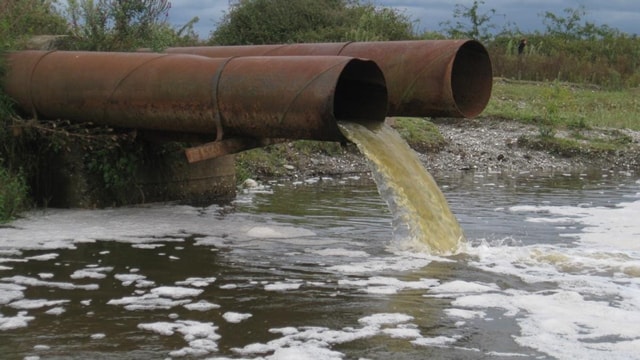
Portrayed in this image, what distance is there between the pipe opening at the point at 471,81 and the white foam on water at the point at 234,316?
4.37m

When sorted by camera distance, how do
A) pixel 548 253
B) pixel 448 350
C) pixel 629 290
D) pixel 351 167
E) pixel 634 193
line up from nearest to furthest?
1. pixel 448 350
2. pixel 629 290
3. pixel 548 253
4. pixel 634 193
5. pixel 351 167

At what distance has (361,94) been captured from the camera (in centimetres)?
893

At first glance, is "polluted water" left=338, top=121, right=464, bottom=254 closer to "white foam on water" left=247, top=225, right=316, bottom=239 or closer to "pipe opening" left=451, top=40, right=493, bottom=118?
"white foam on water" left=247, top=225, right=316, bottom=239

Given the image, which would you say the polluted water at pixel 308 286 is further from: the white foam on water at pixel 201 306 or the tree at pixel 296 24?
the tree at pixel 296 24

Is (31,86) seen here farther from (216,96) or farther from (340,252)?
(340,252)

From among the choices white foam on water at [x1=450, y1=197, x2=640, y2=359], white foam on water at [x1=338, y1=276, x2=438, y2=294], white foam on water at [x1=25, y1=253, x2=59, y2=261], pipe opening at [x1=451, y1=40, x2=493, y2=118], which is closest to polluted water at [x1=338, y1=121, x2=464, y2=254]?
white foam on water at [x1=450, y1=197, x2=640, y2=359]

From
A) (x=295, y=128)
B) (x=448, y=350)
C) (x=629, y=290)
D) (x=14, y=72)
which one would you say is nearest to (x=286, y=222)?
(x=295, y=128)

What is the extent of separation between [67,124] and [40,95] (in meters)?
0.41

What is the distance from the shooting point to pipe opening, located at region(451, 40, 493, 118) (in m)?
9.45

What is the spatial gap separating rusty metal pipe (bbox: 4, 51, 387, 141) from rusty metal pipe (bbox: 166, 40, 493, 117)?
0.45 metres

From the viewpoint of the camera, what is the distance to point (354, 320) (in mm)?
5656

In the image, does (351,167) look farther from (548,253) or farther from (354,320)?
(354,320)

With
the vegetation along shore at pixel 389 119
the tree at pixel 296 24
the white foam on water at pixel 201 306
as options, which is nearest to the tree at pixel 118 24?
the vegetation along shore at pixel 389 119

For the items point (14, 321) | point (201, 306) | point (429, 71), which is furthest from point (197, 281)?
point (429, 71)
